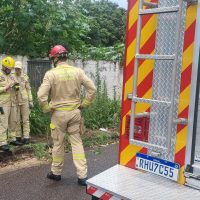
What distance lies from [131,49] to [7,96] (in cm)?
494

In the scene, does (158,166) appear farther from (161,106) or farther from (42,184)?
(42,184)

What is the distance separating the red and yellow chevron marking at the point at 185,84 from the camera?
331cm

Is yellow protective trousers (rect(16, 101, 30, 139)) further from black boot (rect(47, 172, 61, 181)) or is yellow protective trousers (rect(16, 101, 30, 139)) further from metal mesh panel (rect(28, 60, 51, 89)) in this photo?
black boot (rect(47, 172, 61, 181))

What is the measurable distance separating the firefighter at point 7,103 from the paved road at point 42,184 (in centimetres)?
126

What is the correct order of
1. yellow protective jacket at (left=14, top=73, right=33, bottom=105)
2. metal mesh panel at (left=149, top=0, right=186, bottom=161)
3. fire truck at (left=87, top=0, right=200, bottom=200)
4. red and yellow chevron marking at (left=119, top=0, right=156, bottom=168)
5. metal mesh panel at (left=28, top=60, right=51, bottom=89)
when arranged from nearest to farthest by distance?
fire truck at (left=87, top=0, right=200, bottom=200) < metal mesh panel at (left=149, top=0, right=186, bottom=161) < red and yellow chevron marking at (left=119, top=0, right=156, bottom=168) < yellow protective jacket at (left=14, top=73, right=33, bottom=105) < metal mesh panel at (left=28, top=60, right=51, bottom=89)

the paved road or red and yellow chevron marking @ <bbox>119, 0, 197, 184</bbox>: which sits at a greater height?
red and yellow chevron marking @ <bbox>119, 0, 197, 184</bbox>

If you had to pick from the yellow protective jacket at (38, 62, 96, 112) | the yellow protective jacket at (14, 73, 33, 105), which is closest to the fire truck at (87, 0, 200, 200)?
the yellow protective jacket at (38, 62, 96, 112)

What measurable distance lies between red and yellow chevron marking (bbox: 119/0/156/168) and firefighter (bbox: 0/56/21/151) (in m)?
4.48

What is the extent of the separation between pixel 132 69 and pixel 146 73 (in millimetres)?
181

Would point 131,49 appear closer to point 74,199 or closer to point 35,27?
point 74,199

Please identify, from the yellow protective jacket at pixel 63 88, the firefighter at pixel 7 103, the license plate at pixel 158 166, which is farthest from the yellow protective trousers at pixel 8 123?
the license plate at pixel 158 166

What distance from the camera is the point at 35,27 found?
10344mm

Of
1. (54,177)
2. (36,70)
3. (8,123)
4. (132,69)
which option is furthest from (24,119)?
(132,69)

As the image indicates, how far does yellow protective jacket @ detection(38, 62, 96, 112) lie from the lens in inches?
229
